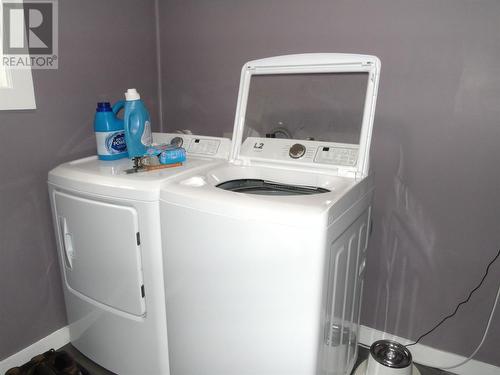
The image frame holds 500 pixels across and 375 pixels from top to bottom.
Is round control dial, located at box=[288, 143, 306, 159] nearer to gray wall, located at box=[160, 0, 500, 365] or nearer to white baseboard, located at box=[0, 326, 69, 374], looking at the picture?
gray wall, located at box=[160, 0, 500, 365]

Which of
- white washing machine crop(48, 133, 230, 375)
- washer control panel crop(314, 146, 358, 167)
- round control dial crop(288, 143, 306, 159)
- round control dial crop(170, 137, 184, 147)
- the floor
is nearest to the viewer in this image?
white washing machine crop(48, 133, 230, 375)

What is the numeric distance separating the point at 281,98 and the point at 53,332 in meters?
2.07

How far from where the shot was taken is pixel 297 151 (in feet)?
6.10

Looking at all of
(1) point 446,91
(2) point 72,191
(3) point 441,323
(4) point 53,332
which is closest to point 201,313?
(2) point 72,191

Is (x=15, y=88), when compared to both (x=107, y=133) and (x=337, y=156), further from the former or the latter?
(x=337, y=156)

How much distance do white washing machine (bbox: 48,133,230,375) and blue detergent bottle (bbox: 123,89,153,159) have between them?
0.09 meters

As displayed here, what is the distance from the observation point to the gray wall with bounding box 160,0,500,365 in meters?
1.75

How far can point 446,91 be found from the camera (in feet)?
5.93

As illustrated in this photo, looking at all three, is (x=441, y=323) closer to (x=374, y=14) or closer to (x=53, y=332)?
(x=374, y=14)

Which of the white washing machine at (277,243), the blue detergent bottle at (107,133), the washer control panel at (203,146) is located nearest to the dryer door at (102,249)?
the white washing machine at (277,243)
